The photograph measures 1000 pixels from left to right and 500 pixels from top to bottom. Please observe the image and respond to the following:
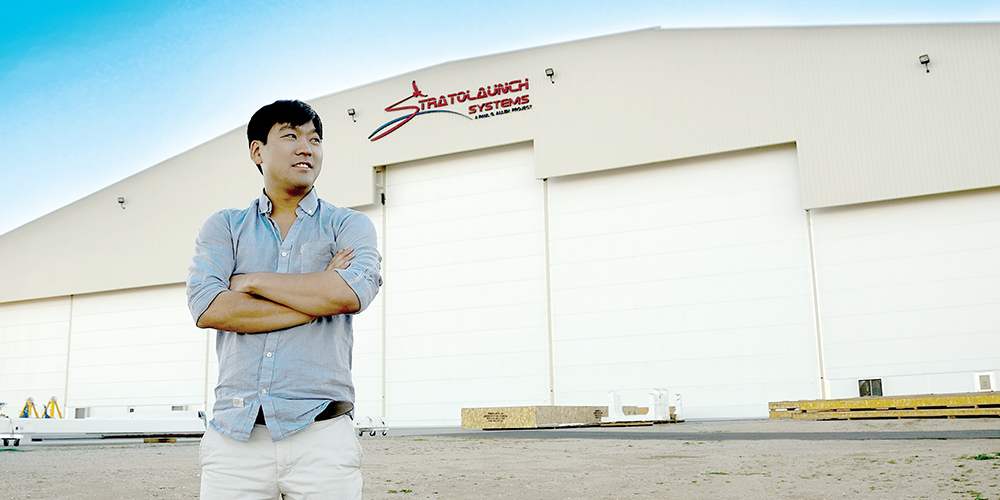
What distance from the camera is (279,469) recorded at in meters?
1.90

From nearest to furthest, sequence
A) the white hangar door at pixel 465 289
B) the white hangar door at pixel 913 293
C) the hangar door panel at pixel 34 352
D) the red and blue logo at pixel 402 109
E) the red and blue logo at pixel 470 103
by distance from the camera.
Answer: the white hangar door at pixel 913 293 → the white hangar door at pixel 465 289 → the red and blue logo at pixel 470 103 → the red and blue logo at pixel 402 109 → the hangar door panel at pixel 34 352

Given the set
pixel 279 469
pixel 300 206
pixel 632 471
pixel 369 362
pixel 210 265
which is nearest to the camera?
pixel 279 469

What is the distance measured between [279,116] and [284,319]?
2.05 ft

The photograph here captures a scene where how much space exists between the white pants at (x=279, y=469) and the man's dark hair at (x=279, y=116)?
87 centimetres

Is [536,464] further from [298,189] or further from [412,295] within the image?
[412,295]

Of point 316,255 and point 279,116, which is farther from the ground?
point 279,116

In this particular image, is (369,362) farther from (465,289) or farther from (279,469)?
(279,469)

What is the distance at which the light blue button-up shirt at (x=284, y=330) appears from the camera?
193 centimetres

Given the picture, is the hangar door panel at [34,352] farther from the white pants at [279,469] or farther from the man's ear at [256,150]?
the white pants at [279,469]

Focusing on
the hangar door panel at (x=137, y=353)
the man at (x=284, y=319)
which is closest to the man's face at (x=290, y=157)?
the man at (x=284, y=319)

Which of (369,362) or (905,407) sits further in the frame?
(369,362)

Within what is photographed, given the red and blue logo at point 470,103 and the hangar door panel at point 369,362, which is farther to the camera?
the hangar door panel at point 369,362

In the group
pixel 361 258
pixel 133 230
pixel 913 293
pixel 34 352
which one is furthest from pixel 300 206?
pixel 34 352

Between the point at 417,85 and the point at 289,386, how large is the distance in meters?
24.6
